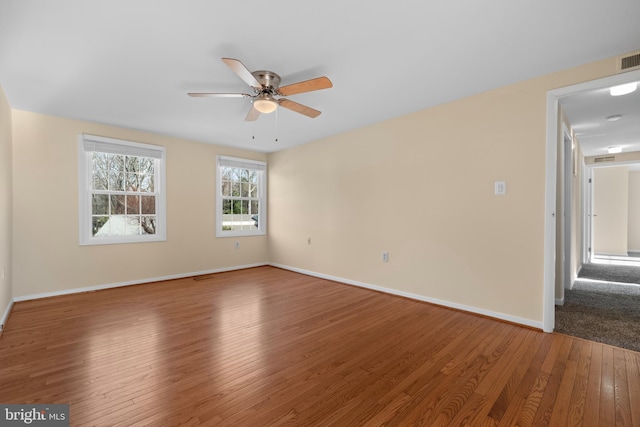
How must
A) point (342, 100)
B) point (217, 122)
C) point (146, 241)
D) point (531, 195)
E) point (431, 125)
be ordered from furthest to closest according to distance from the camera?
point (146, 241)
point (217, 122)
point (431, 125)
point (342, 100)
point (531, 195)

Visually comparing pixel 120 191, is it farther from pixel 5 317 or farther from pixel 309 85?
pixel 309 85

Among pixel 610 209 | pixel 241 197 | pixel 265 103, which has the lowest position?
pixel 610 209

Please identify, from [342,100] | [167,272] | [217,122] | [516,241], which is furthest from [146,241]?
[516,241]

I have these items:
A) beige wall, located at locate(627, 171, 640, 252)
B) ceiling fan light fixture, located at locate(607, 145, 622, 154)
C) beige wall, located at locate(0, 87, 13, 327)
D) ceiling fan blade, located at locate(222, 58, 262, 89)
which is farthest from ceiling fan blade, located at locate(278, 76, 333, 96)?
beige wall, located at locate(627, 171, 640, 252)

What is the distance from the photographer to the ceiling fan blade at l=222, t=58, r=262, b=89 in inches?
78.2

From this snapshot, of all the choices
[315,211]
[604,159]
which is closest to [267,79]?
[315,211]

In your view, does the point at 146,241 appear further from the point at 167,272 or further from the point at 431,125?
the point at 431,125

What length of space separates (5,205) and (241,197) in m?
3.30

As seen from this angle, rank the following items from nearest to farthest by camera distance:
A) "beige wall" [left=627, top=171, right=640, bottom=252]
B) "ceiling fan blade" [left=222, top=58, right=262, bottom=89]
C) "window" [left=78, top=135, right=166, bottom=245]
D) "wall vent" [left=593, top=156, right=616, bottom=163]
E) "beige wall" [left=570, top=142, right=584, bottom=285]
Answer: "ceiling fan blade" [left=222, top=58, right=262, bottom=89] < "window" [left=78, top=135, right=166, bottom=245] < "beige wall" [left=570, top=142, right=584, bottom=285] < "wall vent" [left=593, top=156, right=616, bottom=163] < "beige wall" [left=627, top=171, right=640, bottom=252]

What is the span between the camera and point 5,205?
3.08 m

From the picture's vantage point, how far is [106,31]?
6.59 ft

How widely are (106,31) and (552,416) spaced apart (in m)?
3.75

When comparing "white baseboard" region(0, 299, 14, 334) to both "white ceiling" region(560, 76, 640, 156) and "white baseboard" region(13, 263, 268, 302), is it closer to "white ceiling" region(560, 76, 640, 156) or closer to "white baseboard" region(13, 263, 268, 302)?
"white baseboard" region(13, 263, 268, 302)

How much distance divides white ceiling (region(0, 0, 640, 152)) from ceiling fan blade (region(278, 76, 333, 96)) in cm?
22
